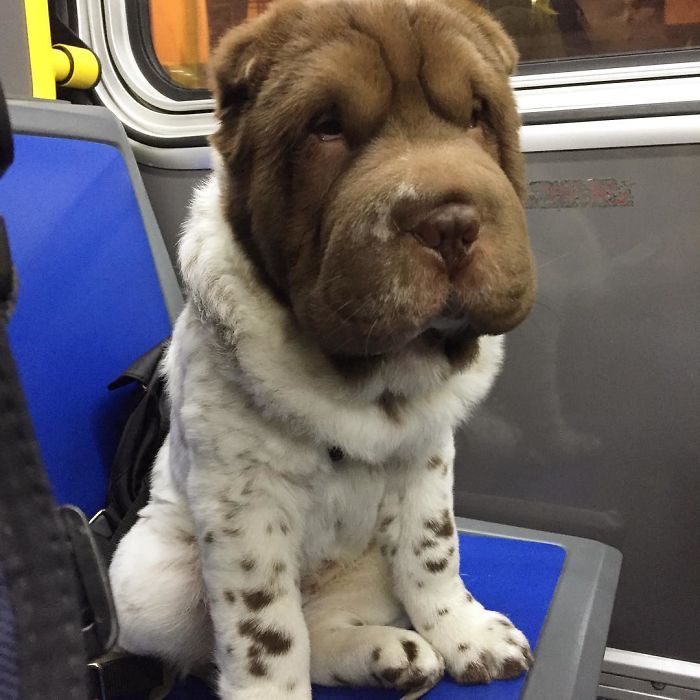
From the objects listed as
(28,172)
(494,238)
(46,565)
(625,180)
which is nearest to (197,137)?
(28,172)

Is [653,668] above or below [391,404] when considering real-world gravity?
below

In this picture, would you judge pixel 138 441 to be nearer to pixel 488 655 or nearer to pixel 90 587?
pixel 488 655

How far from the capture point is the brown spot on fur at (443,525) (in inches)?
45.0

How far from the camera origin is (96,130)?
188cm

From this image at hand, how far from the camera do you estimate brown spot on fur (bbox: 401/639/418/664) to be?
106 centimetres

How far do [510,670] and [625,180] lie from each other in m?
1.11

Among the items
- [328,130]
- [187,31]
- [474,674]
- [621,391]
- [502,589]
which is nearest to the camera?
[328,130]

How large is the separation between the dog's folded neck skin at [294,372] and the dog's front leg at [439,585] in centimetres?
13

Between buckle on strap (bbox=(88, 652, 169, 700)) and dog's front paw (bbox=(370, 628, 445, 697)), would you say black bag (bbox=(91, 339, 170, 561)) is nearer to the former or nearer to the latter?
buckle on strap (bbox=(88, 652, 169, 700))

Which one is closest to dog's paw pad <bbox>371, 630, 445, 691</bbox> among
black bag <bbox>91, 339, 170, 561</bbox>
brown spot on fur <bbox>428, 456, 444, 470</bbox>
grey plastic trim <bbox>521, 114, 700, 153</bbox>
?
brown spot on fur <bbox>428, 456, 444, 470</bbox>

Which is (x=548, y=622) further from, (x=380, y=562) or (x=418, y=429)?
(x=418, y=429)

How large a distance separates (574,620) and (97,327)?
122cm

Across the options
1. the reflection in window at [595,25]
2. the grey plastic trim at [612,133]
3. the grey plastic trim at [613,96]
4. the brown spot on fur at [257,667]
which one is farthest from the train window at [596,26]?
the brown spot on fur at [257,667]

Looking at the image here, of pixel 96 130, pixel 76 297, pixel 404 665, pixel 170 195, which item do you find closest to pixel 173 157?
pixel 170 195
